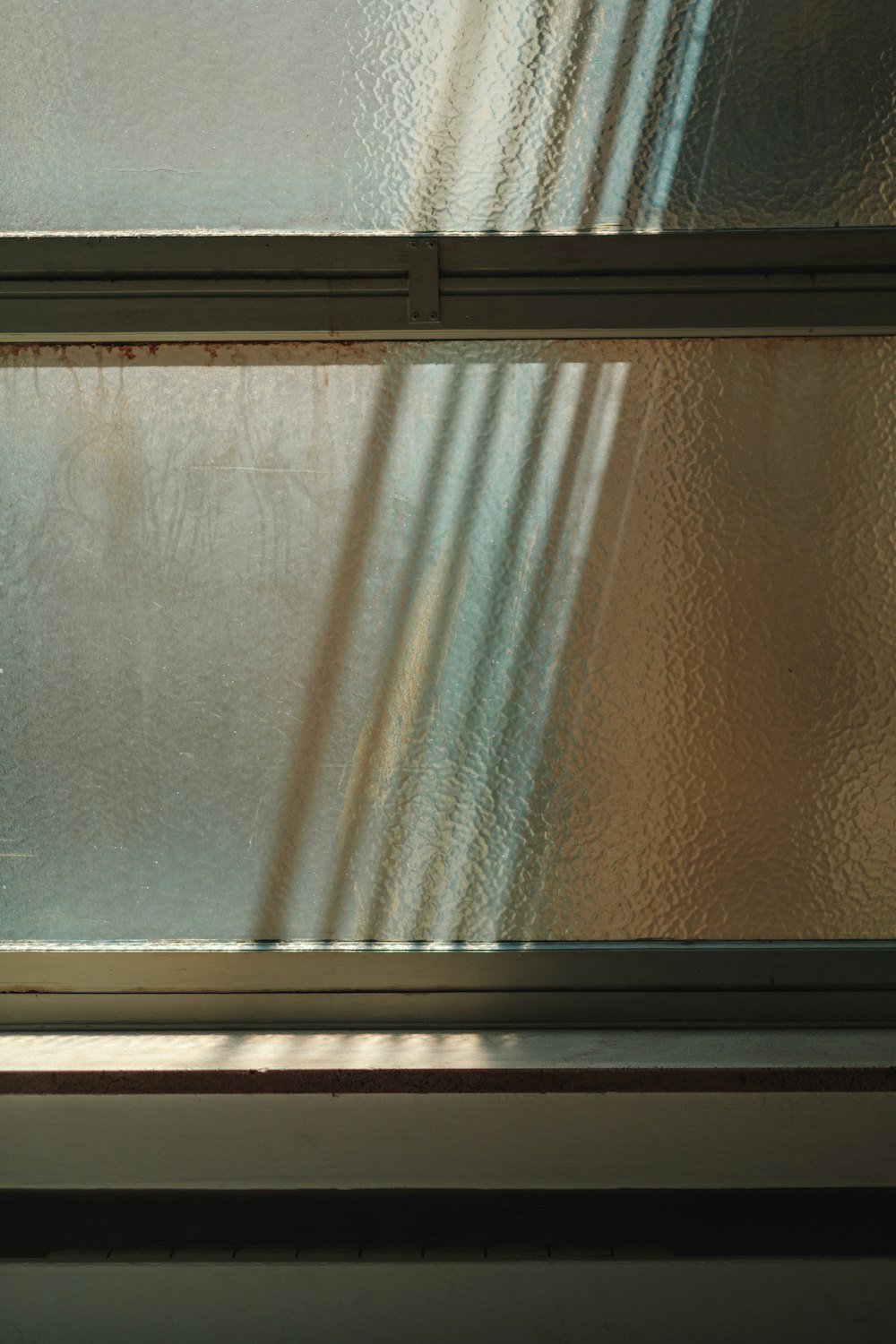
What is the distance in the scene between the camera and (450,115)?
153 cm

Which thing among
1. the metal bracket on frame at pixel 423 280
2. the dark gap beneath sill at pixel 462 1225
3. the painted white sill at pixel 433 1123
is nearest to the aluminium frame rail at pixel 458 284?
the metal bracket on frame at pixel 423 280

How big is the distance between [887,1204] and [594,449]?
112 cm

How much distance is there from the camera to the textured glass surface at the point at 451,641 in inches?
60.5

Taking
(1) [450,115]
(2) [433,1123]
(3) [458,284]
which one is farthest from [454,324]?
(2) [433,1123]

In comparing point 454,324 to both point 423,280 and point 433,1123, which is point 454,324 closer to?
point 423,280

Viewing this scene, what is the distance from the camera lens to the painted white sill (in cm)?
139

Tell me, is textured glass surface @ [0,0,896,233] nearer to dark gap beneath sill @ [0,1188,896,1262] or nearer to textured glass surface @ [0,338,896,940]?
textured glass surface @ [0,338,896,940]

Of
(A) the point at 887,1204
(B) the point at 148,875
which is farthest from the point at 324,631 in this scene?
(A) the point at 887,1204

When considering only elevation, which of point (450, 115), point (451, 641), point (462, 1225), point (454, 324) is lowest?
point (462, 1225)

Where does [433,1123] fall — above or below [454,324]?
below

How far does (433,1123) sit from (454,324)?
3.57 ft

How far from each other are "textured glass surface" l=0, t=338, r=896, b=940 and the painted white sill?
21 cm

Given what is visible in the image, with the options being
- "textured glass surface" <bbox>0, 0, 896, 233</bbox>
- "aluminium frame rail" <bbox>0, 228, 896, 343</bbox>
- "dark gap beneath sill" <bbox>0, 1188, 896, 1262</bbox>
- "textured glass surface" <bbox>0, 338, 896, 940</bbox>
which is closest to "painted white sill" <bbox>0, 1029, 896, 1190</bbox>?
"dark gap beneath sill" <bbox>0, 1188, 896, 1262</bbox>

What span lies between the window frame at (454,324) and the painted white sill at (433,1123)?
97mm
